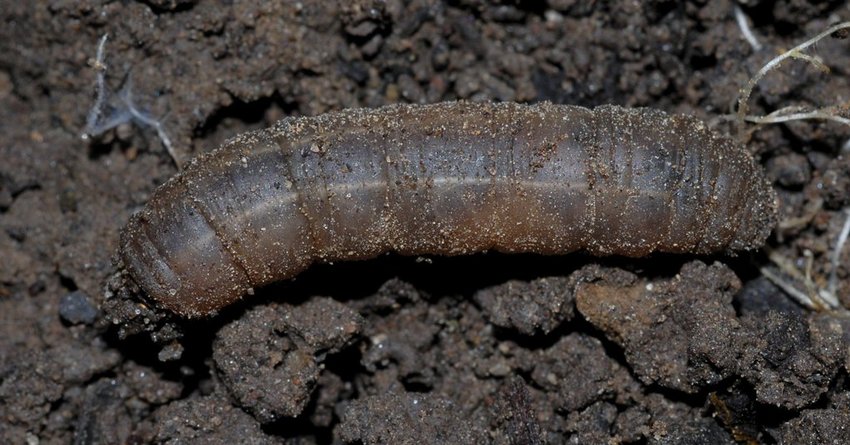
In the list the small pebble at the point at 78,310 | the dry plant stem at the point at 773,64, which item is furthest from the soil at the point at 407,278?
the dry plant stem at the point at 773,64

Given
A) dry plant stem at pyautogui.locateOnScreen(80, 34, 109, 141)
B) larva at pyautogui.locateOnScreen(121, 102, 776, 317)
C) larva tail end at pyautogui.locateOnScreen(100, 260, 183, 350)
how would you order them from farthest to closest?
dry plant stem at pyautogui.locateOnScreen(80, 34, 109, 141)
larva tail end at pyautogui.locateOnScreen(100, 260, 183, 350)
larva at pyautogui.locateOnScreen(121, 102, 776, 317)

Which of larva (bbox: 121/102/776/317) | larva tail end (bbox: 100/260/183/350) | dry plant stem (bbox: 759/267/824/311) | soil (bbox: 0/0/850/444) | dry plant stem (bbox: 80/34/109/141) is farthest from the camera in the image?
dry plant stem (bbox: 80/34/109/141)

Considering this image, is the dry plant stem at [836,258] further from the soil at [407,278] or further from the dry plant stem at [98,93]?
the dry plant stem at [98,93]

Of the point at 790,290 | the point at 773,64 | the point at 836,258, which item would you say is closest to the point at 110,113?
the point at 773,64

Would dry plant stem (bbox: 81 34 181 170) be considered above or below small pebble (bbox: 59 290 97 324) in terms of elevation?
above

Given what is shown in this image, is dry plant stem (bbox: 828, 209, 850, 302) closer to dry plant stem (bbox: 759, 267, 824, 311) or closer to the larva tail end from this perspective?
dry plant stem (bbox: 759, 267, 824, 311)

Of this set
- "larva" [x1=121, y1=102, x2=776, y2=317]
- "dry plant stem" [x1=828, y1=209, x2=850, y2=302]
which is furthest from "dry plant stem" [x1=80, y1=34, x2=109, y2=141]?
"dry plant stem" [x1=828, y1=209, x2=850, y2=302]

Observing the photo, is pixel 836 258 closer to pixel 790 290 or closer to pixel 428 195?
pixel 790 290

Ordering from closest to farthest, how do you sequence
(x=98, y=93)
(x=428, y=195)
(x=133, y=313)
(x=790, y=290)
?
(x=428, y=195), (x=133, y=313), (x=790, y=290), (x=98, y=93)
